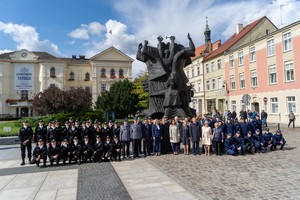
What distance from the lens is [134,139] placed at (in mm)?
11023

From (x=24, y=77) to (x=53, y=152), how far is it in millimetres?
54292

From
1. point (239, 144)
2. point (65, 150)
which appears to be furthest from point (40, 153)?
point (239, 144)

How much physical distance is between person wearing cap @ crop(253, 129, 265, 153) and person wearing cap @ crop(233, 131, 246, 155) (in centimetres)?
71

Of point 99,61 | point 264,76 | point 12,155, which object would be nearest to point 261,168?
point 12,155

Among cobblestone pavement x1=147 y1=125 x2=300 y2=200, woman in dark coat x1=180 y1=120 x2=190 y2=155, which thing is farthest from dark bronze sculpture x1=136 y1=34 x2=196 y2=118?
cobblestone pavement x1=147 y1=125 x2=300 y2=200

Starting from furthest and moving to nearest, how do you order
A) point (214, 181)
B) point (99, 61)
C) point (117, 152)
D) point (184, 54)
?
point (99, 61)
point (184, 54)
point (117, 152)
point (214, 181)

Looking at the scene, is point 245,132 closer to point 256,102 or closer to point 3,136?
point 3,136

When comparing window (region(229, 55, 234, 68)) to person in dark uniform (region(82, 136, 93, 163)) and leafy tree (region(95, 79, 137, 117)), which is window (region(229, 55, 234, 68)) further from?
person in dark uniform (region(82, 136, 93, 163))

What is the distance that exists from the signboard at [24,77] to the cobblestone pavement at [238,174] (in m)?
54.9

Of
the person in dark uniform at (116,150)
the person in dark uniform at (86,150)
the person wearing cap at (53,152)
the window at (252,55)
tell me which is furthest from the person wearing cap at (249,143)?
the window at (252,55)

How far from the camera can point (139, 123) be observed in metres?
11.2

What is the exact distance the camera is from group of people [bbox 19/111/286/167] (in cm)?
1020

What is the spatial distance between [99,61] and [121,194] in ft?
186

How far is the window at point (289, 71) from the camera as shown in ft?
87.6
